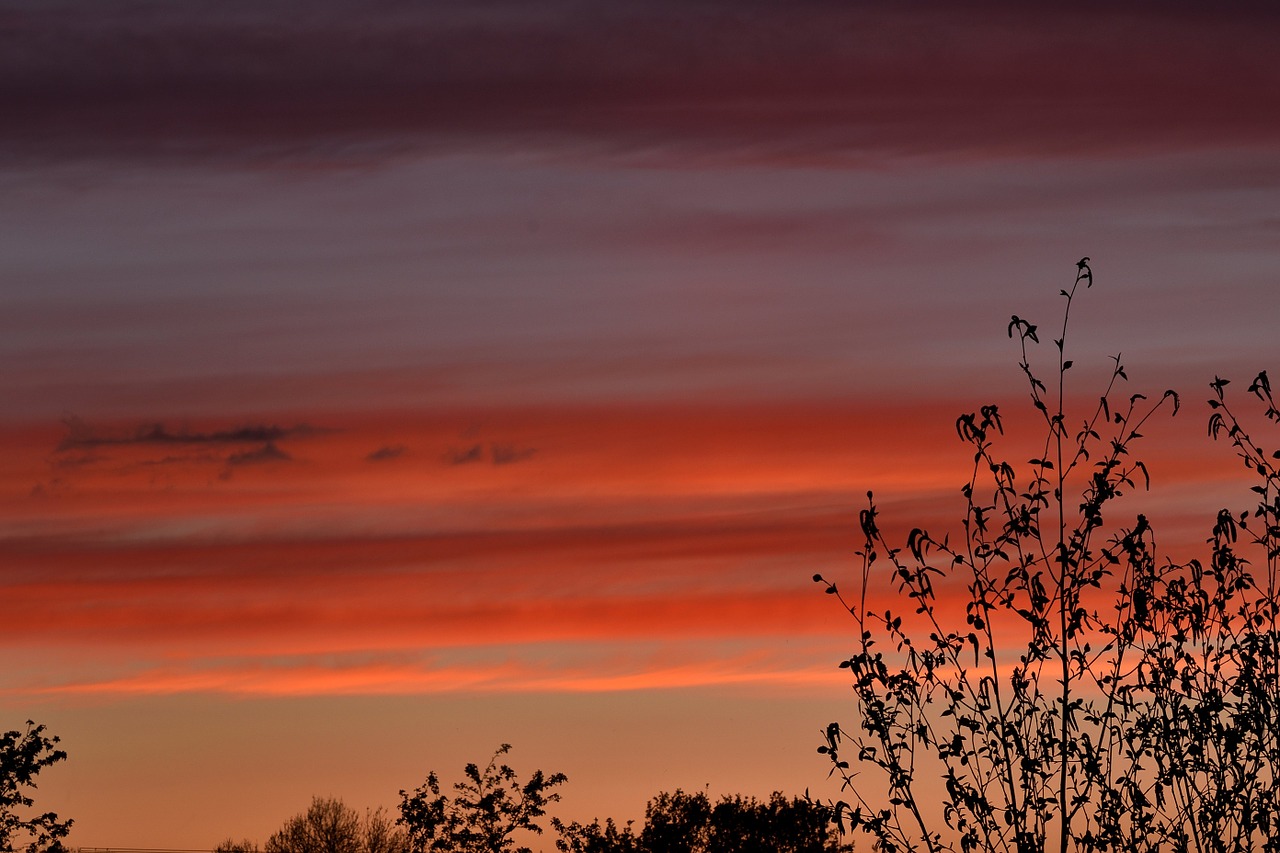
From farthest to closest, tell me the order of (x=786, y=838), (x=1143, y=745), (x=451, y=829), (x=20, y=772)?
(x=786, y=838) → (x=451, y=829) → (x=20, y=772) → (x=1143, y=745)

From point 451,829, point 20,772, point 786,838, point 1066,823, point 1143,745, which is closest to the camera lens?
point 1066,823

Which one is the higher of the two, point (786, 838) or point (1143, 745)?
point (786, 838)

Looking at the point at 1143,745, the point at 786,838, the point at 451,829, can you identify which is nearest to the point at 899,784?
the point at 1143,745

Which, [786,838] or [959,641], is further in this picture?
[786,838]

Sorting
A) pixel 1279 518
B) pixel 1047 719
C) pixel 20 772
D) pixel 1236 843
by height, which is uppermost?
pixel 20 772

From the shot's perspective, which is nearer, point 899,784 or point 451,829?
point 899,784

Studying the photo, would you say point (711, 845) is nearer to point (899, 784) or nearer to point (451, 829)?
point (451, 829)

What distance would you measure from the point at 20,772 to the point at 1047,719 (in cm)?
5431

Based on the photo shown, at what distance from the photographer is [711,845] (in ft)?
294

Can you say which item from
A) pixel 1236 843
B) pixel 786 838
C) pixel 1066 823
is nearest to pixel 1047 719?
pixel 1066 823

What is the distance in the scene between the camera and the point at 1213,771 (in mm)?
15070

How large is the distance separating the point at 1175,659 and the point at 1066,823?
227 cm

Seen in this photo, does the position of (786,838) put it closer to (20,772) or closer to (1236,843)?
(20,772)

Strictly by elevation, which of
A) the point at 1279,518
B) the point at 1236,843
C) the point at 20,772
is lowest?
the point at 1236,843
